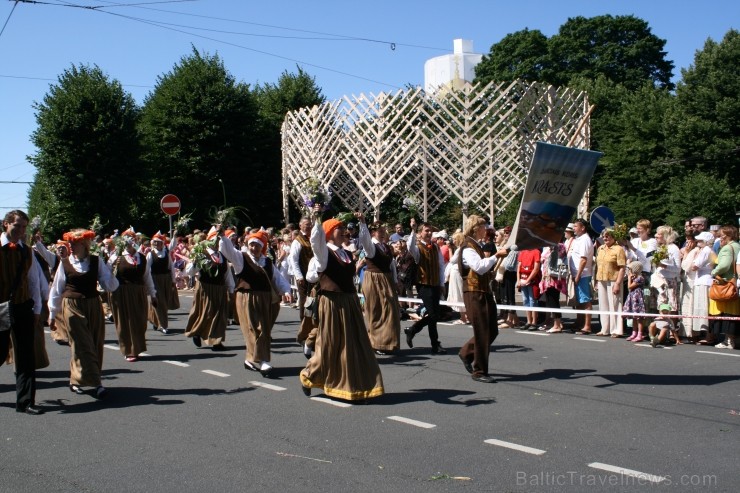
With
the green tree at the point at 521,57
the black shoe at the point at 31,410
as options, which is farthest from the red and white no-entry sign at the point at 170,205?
the green tree at the point at 521,57

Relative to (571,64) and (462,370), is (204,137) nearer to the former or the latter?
(571,64)

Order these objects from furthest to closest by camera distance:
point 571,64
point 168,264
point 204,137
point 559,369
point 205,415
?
point 571,64 → point 204,137 → point 168,264 → point 559,369 → point 205,415

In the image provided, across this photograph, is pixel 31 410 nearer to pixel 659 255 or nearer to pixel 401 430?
pixel 401 430

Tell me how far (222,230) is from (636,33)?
144 feet

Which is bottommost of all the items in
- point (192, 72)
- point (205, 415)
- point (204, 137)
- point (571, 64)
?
point (205, 415)

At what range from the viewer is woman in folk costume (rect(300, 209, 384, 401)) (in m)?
8.09

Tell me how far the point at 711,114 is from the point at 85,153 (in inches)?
1001

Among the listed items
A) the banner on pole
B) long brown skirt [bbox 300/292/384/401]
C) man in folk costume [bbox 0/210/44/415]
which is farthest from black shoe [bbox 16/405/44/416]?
the banner on pole

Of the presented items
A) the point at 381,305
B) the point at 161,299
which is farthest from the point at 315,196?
the point at 161,299

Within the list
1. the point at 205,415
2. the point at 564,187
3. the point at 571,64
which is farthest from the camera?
the point at 571,64

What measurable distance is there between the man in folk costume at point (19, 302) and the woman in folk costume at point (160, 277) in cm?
653

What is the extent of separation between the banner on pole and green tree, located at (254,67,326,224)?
2811 cm

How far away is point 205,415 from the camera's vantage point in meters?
7.67

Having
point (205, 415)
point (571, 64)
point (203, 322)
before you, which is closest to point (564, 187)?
point (205, 415)
